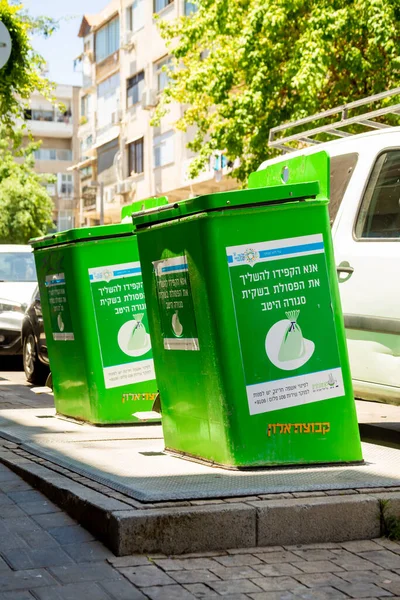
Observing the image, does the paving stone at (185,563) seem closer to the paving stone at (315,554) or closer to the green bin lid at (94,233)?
the paving stone at (315,554)

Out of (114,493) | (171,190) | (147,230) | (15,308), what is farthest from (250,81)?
(171,190)

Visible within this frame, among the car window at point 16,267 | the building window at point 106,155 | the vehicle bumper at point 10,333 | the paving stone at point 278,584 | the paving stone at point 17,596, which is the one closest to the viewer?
the paving stone at point 17,596

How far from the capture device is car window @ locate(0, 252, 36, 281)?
16.4 m

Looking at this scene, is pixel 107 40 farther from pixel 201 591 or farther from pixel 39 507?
pixel 201 591

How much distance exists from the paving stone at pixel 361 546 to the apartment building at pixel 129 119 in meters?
29.4

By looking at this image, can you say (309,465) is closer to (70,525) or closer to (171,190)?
(70,525)

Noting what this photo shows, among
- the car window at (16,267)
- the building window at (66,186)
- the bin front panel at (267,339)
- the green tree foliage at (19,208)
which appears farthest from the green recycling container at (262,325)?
the building window at (66,186)

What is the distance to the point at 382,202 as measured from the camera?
24.0ft

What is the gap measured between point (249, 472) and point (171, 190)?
36.6 metres

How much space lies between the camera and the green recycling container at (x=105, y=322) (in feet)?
26.8

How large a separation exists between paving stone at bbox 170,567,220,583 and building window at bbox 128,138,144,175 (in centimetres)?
4303

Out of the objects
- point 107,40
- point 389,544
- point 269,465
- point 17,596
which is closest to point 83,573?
point 17,596

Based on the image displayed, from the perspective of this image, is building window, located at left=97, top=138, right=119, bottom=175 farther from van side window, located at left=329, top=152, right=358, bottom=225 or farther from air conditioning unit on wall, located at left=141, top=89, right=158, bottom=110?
van side window, located at left=329, top=152, right=358, bottom=225

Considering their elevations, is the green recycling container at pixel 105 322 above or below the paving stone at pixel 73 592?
above
